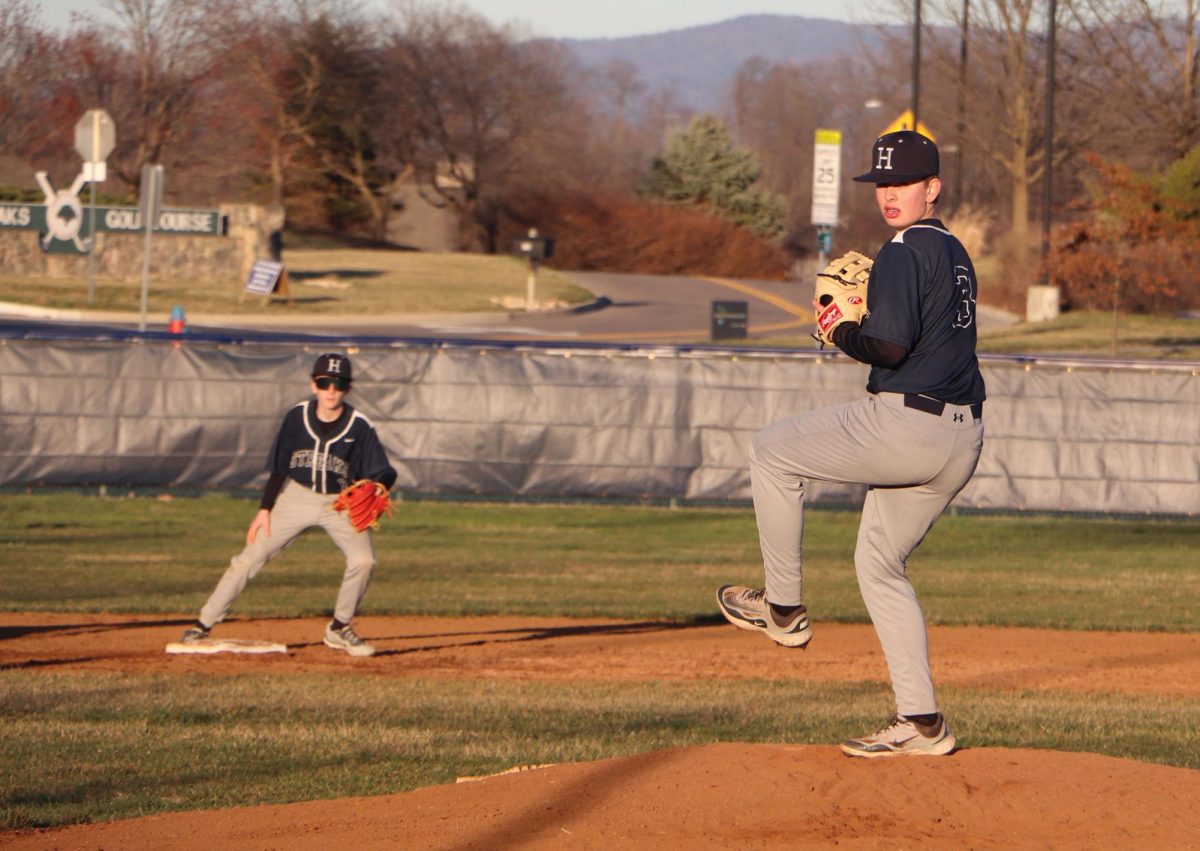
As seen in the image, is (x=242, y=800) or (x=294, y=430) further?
(x=294, y=430)

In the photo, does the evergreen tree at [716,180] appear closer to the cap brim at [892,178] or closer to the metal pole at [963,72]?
the metal pole at [963,72]

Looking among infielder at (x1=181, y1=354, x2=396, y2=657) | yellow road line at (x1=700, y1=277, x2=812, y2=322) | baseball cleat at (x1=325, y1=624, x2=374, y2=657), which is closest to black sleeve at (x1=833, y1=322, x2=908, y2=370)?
infielder at (x1=181, y1=354, x2=396, y2=657)

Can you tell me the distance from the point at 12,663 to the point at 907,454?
7.34m

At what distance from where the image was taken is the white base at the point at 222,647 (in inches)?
441

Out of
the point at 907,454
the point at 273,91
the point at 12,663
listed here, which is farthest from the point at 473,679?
the point at 273,91

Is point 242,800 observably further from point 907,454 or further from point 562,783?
point 907,454

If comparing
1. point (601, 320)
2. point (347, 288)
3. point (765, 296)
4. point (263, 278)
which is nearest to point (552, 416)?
point (263, 278)

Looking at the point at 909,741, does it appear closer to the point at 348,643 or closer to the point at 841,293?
the point at 841,293

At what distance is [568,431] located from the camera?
18906 mm

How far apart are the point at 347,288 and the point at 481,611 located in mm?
31154

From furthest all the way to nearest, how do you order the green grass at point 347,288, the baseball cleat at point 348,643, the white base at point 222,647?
the green grass at point 347,288
the baseball cleat at point 348,643
the white base at point 222,647

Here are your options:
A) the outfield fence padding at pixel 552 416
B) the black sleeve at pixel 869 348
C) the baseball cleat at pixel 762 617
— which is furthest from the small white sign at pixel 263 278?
the black sleeve at pixel 869 348

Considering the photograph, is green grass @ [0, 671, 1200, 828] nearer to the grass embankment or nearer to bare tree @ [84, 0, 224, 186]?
the grass embankment

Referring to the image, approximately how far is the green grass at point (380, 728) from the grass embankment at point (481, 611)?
0.02 meters
